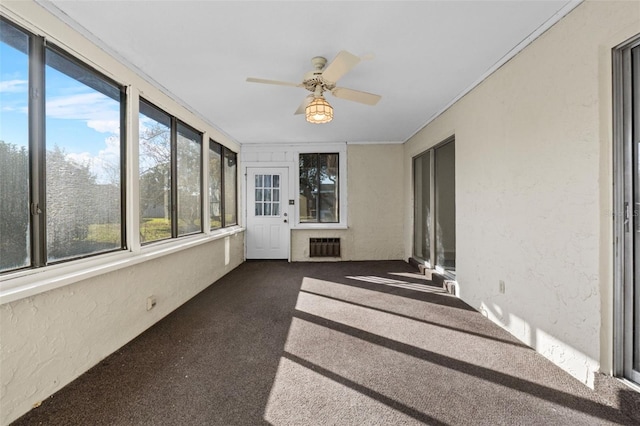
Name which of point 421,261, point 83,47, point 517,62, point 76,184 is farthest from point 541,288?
point 83,47

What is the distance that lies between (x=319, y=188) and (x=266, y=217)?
1.31m

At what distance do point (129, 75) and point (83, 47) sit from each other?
50 cm

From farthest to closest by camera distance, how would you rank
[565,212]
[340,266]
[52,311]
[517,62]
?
[340,266]
[517,62]
[565,212]
[52,311]

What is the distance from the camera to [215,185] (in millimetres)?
4938

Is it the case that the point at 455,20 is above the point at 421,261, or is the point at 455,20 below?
above

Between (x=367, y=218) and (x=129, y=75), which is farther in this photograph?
(x=367, y=218)

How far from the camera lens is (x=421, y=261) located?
5.31 m

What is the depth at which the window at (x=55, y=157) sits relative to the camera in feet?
5.64

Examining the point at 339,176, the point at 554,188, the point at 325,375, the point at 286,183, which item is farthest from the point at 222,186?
the point at 554,188

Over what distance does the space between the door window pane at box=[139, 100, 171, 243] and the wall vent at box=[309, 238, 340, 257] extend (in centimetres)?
319

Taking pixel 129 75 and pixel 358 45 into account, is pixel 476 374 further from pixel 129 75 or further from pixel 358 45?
pixel 129 75

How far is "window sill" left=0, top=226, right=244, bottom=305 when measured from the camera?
5.34 feet

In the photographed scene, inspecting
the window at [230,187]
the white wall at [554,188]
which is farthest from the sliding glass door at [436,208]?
the window at [230,187]

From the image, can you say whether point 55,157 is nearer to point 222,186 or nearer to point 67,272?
point 67,272
